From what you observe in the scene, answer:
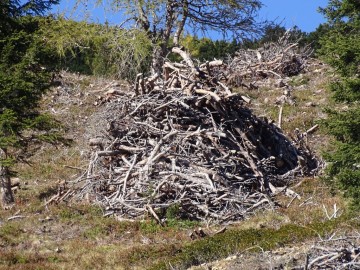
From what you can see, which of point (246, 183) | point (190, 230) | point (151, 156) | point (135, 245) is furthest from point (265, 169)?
point (135, 245)

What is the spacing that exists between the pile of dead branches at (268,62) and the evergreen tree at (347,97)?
1531 cm

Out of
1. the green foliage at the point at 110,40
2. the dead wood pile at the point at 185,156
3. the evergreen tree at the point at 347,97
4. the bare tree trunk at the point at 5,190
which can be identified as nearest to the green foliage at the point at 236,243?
the evergreen tree at the point at 347,97

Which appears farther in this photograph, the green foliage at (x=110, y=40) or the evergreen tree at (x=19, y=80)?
the green foliage at (x=110, y=40)

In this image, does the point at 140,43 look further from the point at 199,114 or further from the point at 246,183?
the point at 246,183

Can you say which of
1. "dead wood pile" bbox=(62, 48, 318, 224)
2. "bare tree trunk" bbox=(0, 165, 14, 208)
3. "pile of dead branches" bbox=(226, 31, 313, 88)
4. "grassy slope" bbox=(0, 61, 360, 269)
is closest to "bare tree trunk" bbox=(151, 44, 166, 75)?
"pile of dead branches" bbox=(226, 31, 313, 88)

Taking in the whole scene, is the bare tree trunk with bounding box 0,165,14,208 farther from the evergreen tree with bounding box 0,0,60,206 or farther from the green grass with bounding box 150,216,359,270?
the green grass with bounding box 150,216,359,270

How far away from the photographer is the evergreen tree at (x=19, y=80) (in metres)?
14.0

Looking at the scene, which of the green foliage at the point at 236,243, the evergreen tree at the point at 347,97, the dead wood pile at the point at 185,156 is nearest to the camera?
the green foliage at the point at 236,243

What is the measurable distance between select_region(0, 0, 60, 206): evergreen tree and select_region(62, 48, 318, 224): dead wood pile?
5.26 feet

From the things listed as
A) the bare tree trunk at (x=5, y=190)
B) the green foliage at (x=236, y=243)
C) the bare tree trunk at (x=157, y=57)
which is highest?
the bare tree trunk at (x=157, y=57)

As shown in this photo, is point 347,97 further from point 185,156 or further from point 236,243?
point 185,156

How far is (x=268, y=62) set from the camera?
93.5 ft

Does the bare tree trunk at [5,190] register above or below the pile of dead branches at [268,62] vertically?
below

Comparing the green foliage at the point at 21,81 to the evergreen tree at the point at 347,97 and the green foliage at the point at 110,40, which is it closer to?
the evergreen tree at the point at 347,97
